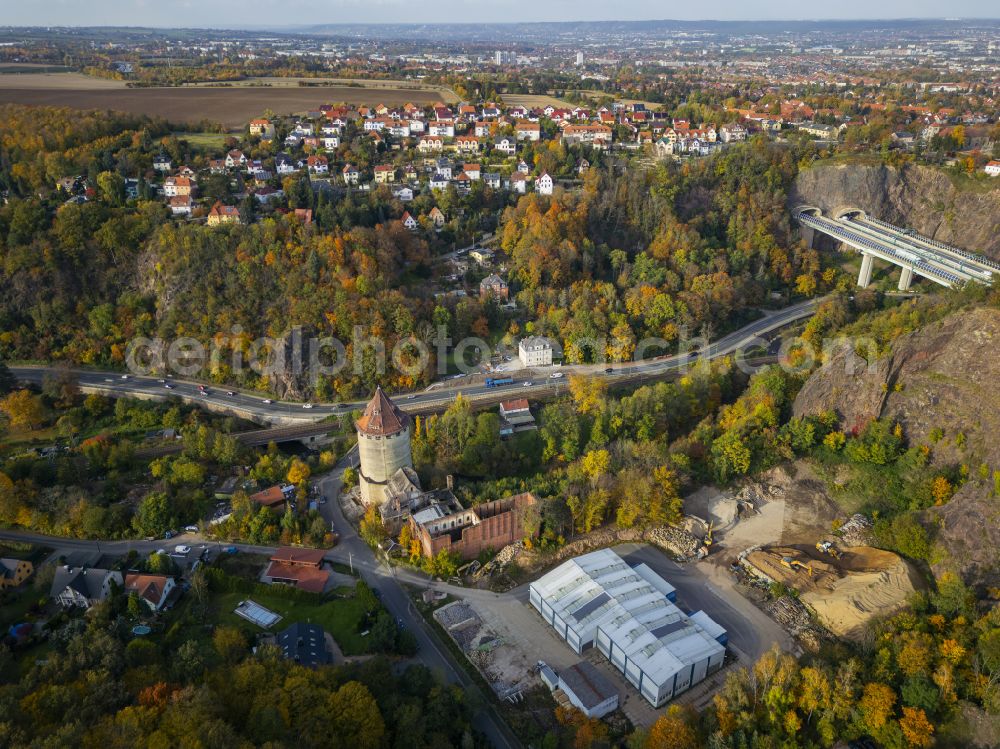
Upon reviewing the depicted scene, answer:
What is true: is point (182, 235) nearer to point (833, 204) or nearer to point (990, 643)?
point (990, 643)

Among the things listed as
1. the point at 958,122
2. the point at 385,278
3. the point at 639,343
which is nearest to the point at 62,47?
the point at 385,278

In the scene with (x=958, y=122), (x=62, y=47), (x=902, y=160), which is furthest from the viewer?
(x=62, y=47)

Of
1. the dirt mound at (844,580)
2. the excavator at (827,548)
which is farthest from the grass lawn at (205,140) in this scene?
the excavator at (827,548)

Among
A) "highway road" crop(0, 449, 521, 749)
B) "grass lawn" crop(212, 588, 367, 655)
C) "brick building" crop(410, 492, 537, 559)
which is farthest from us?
"brick building" crop(410, 492, 537, 559)

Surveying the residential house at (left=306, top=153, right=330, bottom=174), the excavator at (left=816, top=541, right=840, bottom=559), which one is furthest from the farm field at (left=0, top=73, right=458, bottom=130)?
the excavator at (left=816, top=541, right=840, bottom=559)

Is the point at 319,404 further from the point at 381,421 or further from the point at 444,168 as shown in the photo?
the point at 444,168

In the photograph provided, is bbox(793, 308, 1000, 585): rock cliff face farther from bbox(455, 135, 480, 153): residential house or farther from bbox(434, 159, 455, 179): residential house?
bbox(455, 135, 480, 153): residential house

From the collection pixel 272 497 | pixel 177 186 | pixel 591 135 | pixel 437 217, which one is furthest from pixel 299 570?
pixel 591 135
